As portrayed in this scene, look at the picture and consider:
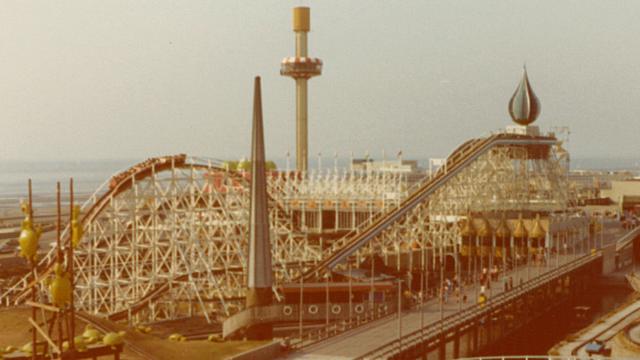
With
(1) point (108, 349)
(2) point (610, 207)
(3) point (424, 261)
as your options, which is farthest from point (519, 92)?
(1) point (108, 349)

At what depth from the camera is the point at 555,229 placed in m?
80.4

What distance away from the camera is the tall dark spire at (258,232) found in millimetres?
42312

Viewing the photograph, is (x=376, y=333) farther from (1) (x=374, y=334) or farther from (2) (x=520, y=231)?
(2) (x=520, y=231)

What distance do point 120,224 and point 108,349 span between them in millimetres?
30071

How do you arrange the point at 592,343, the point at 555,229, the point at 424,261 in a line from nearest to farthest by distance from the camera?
the point at 592,343 → the point at 424,261 → the point at 555,229

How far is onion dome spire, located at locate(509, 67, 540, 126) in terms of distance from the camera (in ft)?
300

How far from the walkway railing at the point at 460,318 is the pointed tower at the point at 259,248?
6.68 m

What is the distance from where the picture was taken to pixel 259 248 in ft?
139

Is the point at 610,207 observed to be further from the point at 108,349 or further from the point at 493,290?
the point at 108,349

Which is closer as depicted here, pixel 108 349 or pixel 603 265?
pixel 108 349

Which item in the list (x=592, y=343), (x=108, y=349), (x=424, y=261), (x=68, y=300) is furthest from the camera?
(x=424, y=261)

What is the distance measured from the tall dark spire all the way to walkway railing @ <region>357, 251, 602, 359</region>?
22.6 feet

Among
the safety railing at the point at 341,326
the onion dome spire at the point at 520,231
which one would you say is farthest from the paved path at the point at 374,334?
the onion dome spire at the point at 520,231

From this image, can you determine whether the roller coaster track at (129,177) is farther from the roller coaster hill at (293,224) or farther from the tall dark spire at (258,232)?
the tall dark spire at (258,232)
